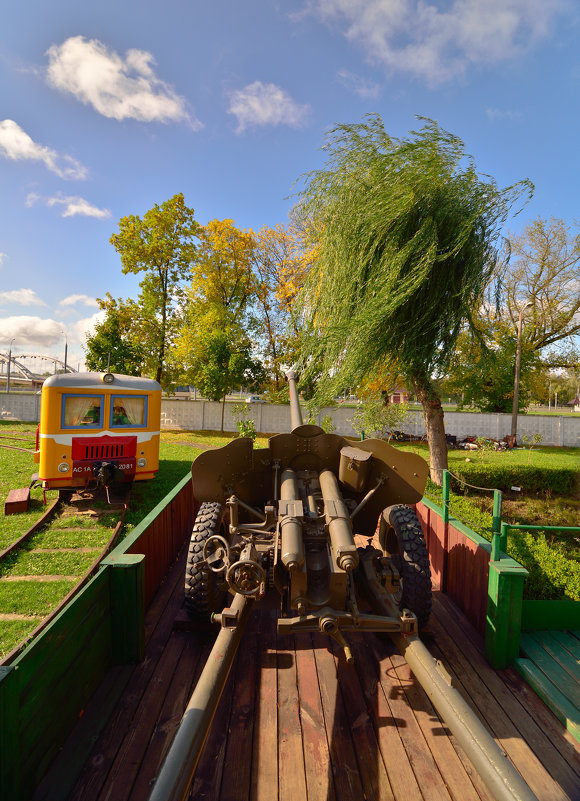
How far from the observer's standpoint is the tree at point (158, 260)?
22000 mm

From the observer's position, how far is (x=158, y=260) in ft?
73.7

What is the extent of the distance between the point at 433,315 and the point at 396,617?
5.84 meters

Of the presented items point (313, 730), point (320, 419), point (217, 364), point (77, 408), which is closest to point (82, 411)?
point (77, 408)

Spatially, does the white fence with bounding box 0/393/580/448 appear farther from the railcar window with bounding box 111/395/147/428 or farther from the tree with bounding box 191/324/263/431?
the railcar window with bounding box 111/395/147/428

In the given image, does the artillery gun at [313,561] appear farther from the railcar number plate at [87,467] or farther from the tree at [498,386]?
the tree at [498,386]

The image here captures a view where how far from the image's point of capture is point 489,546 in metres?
3.92

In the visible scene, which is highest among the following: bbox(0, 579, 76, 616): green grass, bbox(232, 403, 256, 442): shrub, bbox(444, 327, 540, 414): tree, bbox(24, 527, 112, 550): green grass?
bbox(444, 327, 540, 414): tree

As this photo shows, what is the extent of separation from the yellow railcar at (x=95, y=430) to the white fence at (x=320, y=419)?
13.4m

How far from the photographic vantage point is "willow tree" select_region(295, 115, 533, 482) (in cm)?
714

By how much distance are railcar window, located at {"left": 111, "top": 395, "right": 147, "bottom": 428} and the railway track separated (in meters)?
1.67

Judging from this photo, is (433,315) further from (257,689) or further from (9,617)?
(9,617)

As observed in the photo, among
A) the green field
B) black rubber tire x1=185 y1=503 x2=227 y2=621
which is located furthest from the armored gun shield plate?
the green field

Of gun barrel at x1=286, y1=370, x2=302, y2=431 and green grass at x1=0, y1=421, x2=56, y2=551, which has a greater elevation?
gun barrel at x1=286, y1=370, x2=302, y2=431

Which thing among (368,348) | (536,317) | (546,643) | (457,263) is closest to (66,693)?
(546,643)
